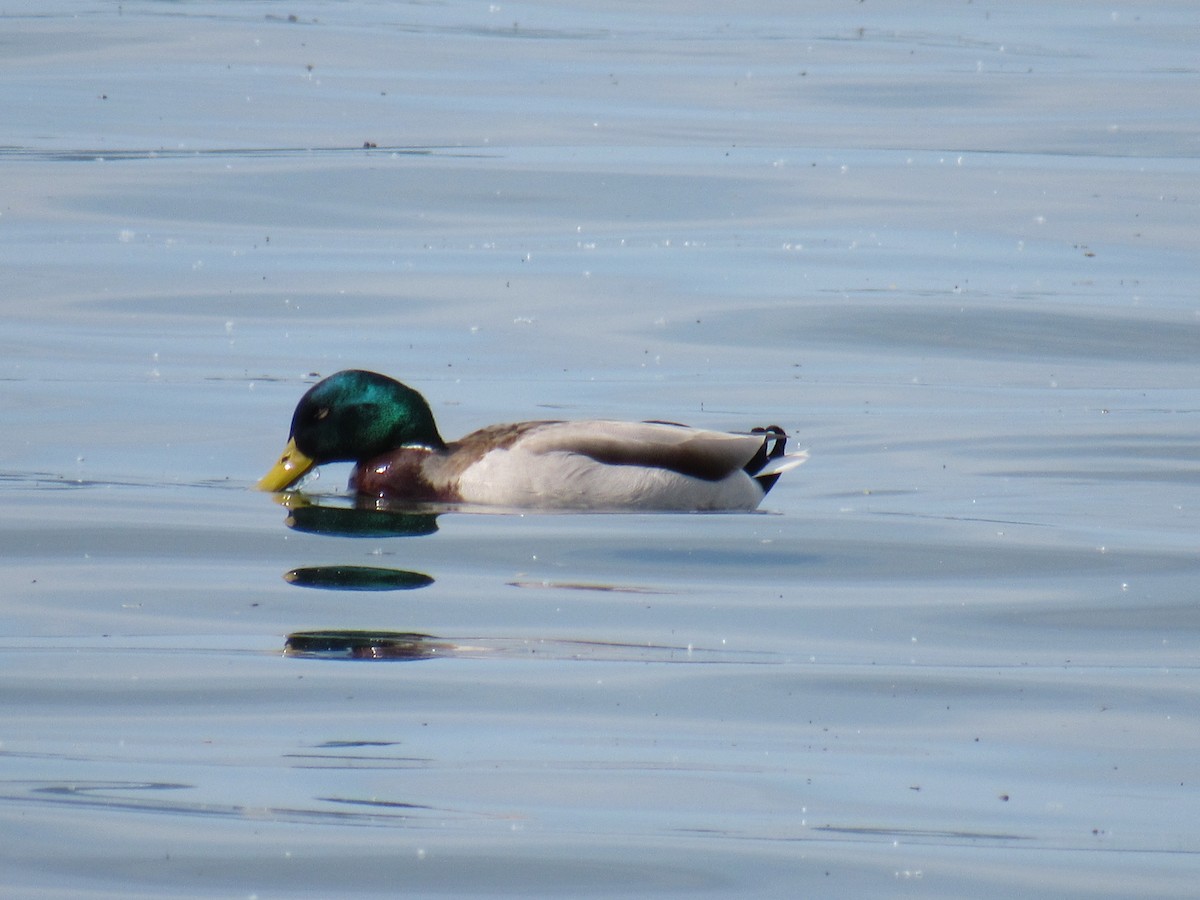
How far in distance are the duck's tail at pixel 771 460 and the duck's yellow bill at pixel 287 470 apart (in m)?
1.80

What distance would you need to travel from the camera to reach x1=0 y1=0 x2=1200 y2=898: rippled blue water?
4.94m

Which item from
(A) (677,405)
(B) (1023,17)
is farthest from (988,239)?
(B) (1023,17)

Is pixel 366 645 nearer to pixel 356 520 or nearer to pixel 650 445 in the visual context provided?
pixel 356 520

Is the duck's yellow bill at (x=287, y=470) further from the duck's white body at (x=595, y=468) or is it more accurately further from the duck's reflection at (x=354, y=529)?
the duck's white body at (x=595, y=468)

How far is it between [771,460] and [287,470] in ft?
6.49

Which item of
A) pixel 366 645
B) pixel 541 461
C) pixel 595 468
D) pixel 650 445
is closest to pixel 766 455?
pixel 650 445

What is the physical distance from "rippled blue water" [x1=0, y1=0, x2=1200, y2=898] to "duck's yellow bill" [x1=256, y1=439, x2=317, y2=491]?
122 mm

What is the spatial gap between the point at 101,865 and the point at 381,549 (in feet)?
11.4

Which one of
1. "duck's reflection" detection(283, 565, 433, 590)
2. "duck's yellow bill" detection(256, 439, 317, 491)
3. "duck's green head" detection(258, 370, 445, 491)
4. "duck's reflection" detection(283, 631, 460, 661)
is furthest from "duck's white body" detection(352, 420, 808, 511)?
"duck's reflection" detection(283, 631, 460, 661)

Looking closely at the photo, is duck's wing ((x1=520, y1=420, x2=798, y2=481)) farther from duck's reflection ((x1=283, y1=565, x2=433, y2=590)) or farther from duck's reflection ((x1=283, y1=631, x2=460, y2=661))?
duck's reflection ((x1=283, y1=631, x2=460, y2=661))

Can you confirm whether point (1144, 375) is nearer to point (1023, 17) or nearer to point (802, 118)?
point (802, 118)

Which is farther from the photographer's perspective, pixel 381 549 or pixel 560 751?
pixel 381 549

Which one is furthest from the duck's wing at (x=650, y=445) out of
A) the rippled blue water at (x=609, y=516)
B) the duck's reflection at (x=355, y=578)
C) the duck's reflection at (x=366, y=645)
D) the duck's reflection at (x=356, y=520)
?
the duck's reflection at (x=366, y=645)

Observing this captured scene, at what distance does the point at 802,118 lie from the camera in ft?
70.8
